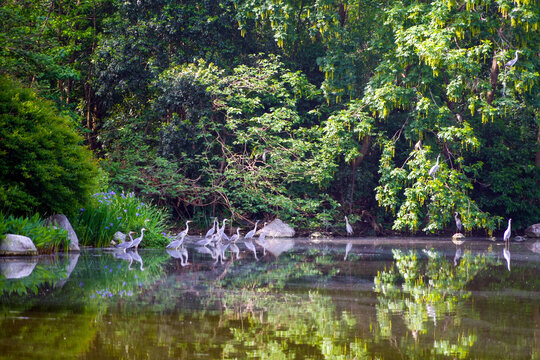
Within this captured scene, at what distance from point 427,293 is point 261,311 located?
2.24 metres

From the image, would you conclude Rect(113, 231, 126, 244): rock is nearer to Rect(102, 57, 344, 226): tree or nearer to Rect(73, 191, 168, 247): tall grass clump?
Rect(73, 191, 168, 247): tall grass clump

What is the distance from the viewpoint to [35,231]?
1037 centimetres

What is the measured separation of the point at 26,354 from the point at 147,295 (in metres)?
2.45

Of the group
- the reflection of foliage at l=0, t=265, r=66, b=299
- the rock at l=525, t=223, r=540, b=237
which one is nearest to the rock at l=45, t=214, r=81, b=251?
the reflection of foliage at l=0, t=265, r=66, b=299

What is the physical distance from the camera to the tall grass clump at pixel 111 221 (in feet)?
→ 41.9

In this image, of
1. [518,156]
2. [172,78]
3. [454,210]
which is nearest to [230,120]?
[172,78]

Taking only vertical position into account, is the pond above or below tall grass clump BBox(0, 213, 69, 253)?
below

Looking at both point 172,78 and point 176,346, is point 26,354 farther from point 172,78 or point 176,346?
point 172,78

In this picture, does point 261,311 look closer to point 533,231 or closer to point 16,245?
point 16,245

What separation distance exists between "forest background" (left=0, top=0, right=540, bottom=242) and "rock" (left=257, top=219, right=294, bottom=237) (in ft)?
1.27

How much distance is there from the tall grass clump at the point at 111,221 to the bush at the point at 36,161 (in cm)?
82

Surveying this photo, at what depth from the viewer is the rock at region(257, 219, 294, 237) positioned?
66.1 feet

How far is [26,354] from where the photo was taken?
11.8 feet

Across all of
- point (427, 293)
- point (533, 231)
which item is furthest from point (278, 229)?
point (427, 293)
